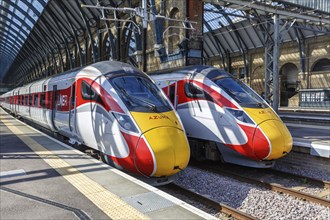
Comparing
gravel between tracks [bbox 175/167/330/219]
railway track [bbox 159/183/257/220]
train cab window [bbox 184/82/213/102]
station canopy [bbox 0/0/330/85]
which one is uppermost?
station canopy [bbox 0/0/330/85]

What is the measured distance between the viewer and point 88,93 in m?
7.71

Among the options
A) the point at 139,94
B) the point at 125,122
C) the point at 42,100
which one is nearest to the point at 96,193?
the point at 125,122

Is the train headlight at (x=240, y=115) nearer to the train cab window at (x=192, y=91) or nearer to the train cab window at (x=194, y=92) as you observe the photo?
the train cab window at (x=194, y=92)

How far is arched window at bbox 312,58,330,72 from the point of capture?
2762 centimetres

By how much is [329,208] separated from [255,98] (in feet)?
11.7

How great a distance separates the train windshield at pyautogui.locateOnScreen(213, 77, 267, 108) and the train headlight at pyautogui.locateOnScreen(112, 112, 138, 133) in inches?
128

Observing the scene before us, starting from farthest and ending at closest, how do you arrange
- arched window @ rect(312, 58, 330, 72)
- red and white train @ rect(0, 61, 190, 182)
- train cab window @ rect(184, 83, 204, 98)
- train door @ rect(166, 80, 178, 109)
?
arched window @ rect(312, 58, 330, 72), train door @ rect(166, 80, 178, 109), train cab window @ rect(184, 83, 204, 98), red and white train @ rect(0, 61, 190, 182)

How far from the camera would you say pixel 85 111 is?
7781 millimetres

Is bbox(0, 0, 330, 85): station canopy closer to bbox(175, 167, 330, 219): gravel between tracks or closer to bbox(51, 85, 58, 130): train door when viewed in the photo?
bbox(51, 85, 58, 130): train door

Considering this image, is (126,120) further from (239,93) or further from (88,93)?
(239,93)

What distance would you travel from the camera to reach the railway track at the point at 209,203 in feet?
17.7

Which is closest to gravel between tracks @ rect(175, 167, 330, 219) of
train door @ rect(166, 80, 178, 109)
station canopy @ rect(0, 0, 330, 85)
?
train door @ rect(166, 80, 178, 109)

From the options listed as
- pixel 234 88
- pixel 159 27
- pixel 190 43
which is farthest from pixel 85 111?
pixel 159 27

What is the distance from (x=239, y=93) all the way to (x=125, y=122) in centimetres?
368
